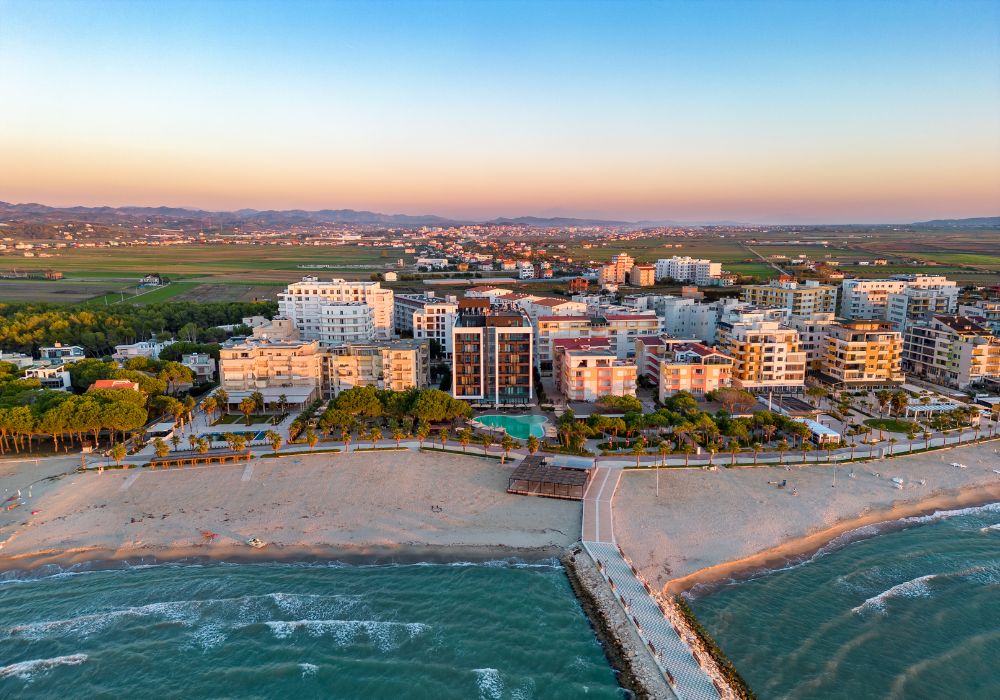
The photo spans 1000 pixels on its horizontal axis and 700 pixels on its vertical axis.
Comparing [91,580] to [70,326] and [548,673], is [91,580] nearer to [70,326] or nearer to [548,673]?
[548,673]

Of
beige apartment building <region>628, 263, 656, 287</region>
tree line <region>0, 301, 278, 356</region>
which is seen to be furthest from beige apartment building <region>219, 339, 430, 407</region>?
beige apartment building <region>628, 263, 656, 287</region>

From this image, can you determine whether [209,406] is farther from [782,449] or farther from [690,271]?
[690,271]

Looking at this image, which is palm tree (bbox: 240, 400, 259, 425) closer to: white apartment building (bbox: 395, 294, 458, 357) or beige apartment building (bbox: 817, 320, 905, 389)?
white apartment building (bbox: 395, 294, 458, 357)

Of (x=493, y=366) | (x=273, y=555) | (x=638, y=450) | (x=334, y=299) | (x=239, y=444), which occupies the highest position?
(x=334, y=299)

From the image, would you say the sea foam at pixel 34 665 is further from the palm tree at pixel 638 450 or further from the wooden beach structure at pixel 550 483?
the palm tree at pixel 638 450

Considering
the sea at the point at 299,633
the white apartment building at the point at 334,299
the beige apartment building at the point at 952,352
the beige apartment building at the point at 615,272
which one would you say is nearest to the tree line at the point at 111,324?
the white apartment building at the point at 334,299

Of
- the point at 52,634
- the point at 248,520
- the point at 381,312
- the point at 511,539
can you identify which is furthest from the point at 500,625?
the point at 381,312

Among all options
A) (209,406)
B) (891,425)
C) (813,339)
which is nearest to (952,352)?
(813,339)
